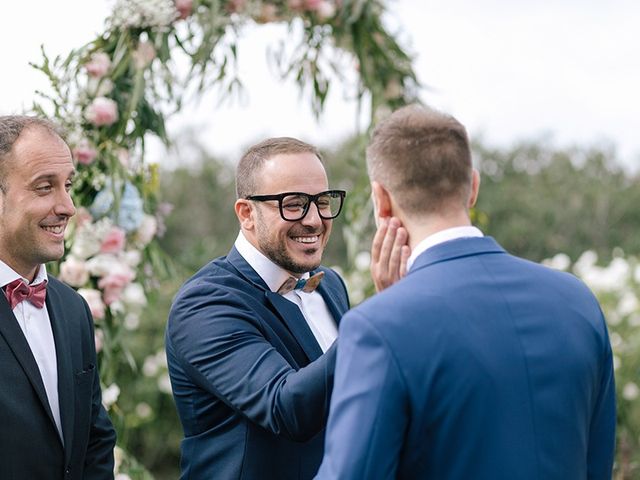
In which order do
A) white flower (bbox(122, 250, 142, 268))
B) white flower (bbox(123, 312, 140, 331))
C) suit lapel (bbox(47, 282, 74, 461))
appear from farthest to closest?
white flower (bbox(123, 312, 140, 331)) < white flower (bbox(122, 250, 142, 268)) < suit lapel (bbox(47, 282, 74, 461))

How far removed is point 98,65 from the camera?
4.89 meters

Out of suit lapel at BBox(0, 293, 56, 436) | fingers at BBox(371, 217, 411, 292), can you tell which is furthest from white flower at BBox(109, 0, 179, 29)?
fingers at BBox(371, 217, 411, 292)

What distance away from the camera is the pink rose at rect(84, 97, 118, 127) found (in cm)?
483

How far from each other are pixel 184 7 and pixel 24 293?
2.40 m

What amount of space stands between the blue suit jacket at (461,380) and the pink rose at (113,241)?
2.84 meters

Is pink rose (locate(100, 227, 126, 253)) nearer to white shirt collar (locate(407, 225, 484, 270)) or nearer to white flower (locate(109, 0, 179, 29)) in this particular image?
white flower (locate(109, 0, 179, 29))

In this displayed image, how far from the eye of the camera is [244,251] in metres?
3.30

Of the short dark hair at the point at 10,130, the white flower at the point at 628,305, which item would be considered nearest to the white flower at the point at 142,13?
the short dark hair at the point at 10,130

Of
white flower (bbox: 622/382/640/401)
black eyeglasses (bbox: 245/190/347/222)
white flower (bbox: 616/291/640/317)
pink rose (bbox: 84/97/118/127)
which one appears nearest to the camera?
black eyeglasses (bbox: 245/190/347/222)

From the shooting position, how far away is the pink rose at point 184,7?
5.04 meters

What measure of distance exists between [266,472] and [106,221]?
2219 mm

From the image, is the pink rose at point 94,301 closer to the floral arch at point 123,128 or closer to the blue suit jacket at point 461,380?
the floral arch at point 123,128

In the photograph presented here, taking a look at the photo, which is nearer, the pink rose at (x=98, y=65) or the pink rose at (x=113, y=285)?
the pink rose at (x=113, y=285)

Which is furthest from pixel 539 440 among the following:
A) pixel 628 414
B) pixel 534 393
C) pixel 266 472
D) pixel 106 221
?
pixel 628 414
